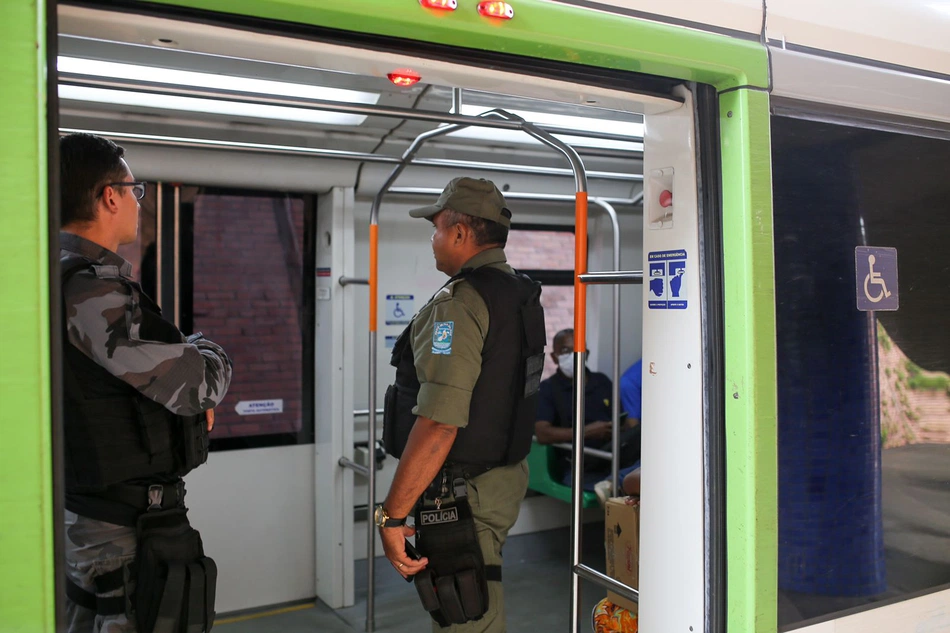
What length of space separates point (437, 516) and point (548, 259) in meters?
3.32

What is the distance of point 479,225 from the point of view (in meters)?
2.82

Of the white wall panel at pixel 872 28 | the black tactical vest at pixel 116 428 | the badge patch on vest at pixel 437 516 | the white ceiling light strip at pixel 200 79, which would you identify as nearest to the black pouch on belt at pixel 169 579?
the black tactical vest at pixel 116 428

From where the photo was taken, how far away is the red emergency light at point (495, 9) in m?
1.41

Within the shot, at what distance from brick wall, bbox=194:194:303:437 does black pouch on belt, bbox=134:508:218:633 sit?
2.48 m

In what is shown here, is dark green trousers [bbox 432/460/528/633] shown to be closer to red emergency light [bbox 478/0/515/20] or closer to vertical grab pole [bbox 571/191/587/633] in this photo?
vertical grab pole [bbox 571/191/587/633]

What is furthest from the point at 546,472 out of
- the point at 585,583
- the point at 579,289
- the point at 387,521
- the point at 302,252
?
the point at 579,289

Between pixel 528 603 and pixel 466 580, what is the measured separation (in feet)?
7.51

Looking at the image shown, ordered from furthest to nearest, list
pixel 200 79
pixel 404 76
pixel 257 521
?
pixel 257 521, pixel 200 79, pixel 404 76

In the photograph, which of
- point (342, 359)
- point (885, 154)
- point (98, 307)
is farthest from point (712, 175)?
point (342, 359)

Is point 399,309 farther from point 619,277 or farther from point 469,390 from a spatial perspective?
point 619,277

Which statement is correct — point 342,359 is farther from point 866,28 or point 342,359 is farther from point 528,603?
point 866,28

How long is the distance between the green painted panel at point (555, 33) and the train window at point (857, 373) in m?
0.20

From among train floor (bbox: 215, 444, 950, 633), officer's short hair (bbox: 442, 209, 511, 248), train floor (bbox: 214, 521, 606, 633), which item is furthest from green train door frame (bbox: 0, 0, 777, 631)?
train floor (bbox: 214, 521, 606, 633)

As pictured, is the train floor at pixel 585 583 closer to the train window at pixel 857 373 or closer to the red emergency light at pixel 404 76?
the train window at pixel 857 373
